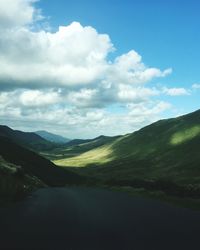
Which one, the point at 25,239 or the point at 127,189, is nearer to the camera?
the point at 25,239

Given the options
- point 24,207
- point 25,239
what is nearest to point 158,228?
point 25,239

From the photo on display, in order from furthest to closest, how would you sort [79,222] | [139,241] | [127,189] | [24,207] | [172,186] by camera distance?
[127,189] → [172,186] → [24,207] → [79,222] → [139,241]

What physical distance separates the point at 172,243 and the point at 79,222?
18.6 m

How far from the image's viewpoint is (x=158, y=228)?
182 feet

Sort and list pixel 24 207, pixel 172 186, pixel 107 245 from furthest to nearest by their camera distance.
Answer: pixel 172 186
pixel 24 207
pixel 107 245

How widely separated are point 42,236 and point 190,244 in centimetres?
1707

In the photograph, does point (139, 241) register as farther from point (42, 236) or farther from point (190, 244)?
point (42, 236)

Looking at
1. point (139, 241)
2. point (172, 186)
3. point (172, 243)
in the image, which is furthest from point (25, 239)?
point (172, 186)

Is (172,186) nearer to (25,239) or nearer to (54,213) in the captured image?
(54,213)

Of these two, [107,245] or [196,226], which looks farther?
[196,226]

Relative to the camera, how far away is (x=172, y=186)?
133 meters

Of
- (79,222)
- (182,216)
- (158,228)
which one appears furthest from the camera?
(182,216)

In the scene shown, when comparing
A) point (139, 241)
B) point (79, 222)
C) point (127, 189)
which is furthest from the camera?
point (127, 189)

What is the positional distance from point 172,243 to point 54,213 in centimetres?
3041
